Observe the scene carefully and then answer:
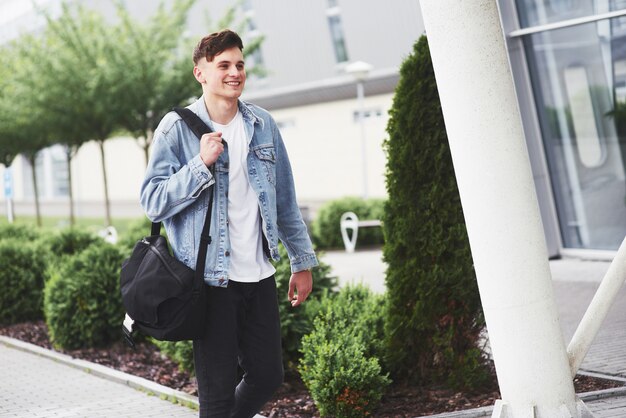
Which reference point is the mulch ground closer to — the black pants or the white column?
the white column

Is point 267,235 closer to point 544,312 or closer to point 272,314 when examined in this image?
point 272,314

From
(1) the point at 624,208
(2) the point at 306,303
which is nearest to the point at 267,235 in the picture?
(2) the point at 306,303

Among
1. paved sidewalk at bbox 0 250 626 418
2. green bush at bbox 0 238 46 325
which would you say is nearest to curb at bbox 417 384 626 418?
paved sidewalk at bbox 0 250 626 418

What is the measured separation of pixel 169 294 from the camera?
394 centimetres

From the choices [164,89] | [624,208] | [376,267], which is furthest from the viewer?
[164,89]

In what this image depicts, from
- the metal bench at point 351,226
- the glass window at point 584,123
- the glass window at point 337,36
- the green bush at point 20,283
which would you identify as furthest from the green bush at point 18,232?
the glass window at point 337,36

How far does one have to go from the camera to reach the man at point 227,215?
400cm

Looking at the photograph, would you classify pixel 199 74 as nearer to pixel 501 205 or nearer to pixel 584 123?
pixel 501 205

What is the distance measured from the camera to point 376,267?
17.0 meters

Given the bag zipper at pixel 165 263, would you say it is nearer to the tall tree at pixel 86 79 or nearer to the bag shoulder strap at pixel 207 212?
the bag shoulder strap at pixel 207 212

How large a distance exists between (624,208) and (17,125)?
17.0 metres

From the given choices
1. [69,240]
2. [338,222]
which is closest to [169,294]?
[69,240]

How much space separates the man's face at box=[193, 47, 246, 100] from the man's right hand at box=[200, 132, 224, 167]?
0.76ft

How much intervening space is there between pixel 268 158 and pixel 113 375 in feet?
13.8
